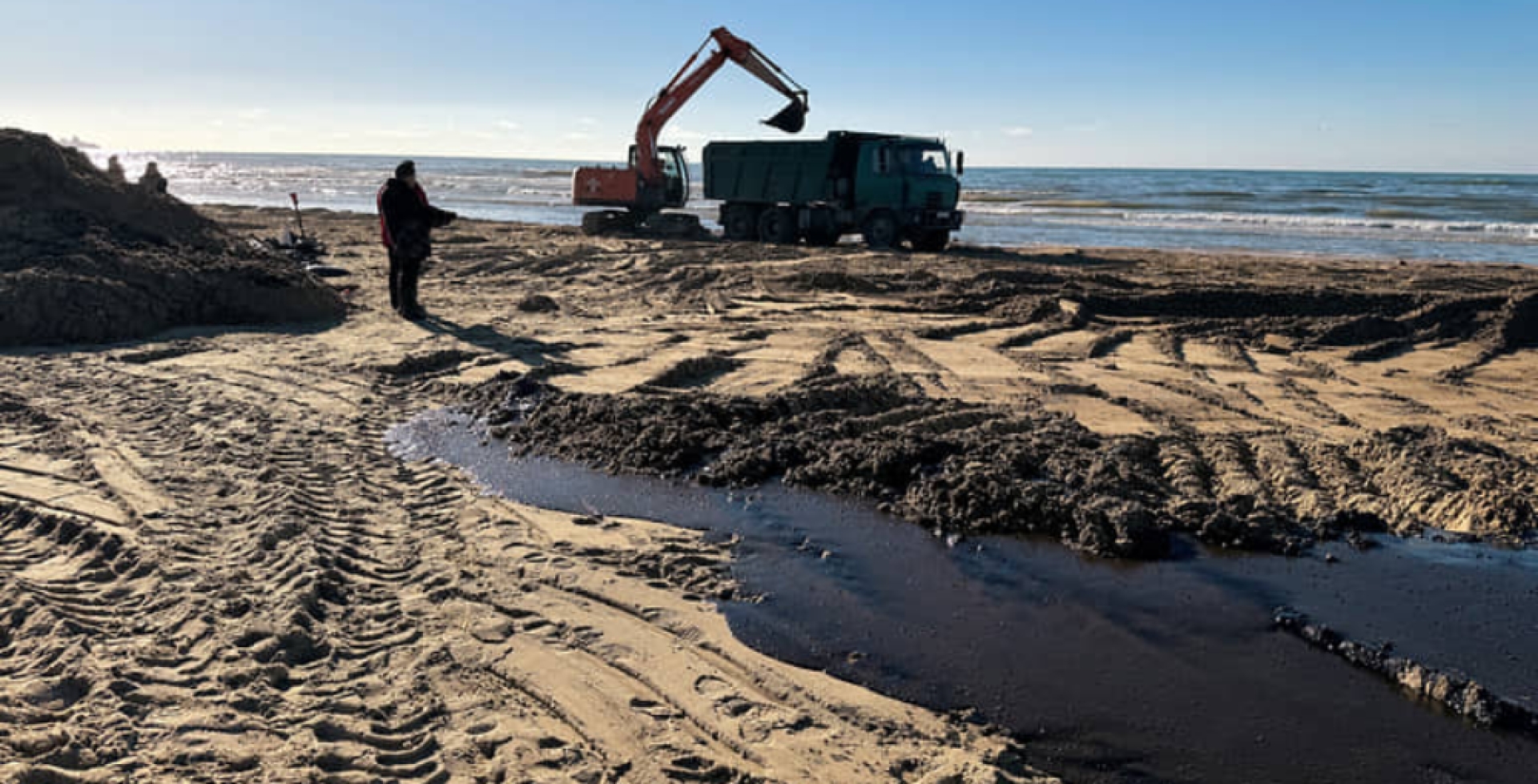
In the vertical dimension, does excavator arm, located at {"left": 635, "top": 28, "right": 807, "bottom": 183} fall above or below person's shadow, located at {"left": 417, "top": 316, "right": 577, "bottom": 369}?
above

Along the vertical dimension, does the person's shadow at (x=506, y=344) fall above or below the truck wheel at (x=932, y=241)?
below

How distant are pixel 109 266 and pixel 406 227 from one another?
3.13 m

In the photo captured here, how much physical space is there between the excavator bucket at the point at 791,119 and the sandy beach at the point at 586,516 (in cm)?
938

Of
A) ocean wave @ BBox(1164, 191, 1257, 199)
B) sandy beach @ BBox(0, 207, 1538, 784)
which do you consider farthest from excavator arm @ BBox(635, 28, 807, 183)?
ocean wave @ BBox(1164, 191, 1257, 199)

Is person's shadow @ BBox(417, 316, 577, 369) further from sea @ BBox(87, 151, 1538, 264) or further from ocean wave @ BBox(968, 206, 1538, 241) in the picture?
ocean wave @ BBox(968, 206, 1538, 241)

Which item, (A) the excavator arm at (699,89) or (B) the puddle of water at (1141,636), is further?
(A) the excavator arm at (699,89)

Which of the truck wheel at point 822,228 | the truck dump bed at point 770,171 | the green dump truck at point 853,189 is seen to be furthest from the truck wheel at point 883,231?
the truck dump bed at point 770,171

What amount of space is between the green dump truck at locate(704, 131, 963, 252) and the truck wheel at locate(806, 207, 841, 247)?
0.6 inches

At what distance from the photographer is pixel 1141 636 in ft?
13.3

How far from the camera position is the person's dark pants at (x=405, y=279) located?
34.7ft

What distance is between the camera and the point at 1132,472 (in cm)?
563

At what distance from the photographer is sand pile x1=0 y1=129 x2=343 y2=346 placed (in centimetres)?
938

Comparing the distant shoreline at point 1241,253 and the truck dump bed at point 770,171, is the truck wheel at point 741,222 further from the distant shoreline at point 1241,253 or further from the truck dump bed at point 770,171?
the distant shoreline at point 1241,253

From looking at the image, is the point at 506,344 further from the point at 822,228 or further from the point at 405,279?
the point at 822,228
